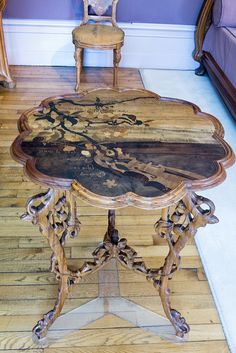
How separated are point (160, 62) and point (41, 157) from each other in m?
2.72

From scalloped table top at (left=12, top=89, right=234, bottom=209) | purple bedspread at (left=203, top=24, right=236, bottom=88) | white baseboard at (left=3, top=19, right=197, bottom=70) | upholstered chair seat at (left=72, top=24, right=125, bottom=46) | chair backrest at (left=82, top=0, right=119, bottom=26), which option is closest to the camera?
scalloped table top at (left=12, top=89, right=234, bottom=209)

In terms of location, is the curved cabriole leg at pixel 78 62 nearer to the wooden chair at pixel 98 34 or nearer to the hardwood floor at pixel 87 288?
the wooden chair at pixel 98 34

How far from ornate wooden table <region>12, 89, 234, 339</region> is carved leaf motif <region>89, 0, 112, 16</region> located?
6.10 feet

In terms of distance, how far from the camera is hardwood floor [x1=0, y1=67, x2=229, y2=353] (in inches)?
50.8

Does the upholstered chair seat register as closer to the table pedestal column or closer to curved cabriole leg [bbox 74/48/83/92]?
curved cabriole leg [bbox 74/48/83/92]

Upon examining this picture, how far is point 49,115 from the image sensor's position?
1.28 meters

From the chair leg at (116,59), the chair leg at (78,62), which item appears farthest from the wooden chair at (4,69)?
the chair leg at (116,59)

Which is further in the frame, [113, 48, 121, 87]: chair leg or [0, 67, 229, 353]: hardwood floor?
[113, 48, 121, 87]: chair leg

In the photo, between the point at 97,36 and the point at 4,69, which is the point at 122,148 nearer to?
the point at 97,36

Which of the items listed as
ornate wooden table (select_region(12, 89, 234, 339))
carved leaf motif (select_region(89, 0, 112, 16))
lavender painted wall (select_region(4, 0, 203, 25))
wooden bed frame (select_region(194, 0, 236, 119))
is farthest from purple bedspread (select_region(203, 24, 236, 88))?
ornate wooden table (select_region(12, 89, 234, 339))

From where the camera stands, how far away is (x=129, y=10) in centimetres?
321

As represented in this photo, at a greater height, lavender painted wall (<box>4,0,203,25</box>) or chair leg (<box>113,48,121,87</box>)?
lavender painted wall (<box>4,0,203,25</box>)

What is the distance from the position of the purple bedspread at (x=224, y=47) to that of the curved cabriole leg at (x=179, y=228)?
1816mm

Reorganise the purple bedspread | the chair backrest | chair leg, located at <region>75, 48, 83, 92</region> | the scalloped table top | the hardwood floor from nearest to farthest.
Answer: the scalloped table top
the hardwood floor
the purple bedspread
chair leg, located at <region>75, 48, 83, 92</region>
the chair backrest
